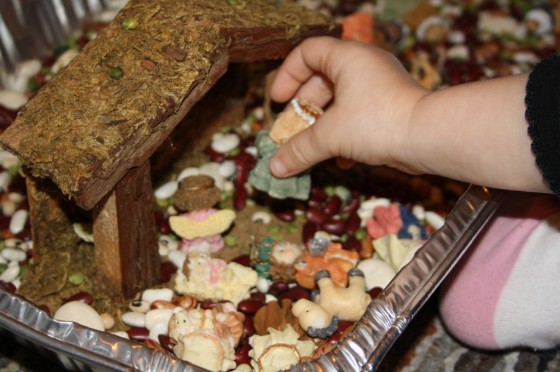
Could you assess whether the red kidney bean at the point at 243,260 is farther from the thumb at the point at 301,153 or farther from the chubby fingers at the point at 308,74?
the chubby fingers at the point at 308,74

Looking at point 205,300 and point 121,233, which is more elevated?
point 121,233

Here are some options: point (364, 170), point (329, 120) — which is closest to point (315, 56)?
point (329, 120)

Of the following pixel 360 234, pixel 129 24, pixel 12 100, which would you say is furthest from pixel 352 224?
pixel 12 100

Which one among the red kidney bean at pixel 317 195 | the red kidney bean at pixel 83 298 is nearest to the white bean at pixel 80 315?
the red kidney bean at pixel 83 298

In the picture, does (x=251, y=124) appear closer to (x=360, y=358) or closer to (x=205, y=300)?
(x=205, y=300)

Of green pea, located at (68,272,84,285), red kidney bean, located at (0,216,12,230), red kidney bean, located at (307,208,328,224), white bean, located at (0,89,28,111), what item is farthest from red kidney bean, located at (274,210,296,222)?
white bean, located at (0,89,28,111)

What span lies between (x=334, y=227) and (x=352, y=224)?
0.11 feet

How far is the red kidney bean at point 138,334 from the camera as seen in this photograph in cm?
100

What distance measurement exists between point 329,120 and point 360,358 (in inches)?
14.0

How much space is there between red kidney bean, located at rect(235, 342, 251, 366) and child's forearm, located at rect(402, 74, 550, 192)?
350 mm

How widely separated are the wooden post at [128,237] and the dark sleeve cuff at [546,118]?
48cm

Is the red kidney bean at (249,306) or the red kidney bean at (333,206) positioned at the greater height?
the red kidney bean at (249,306)

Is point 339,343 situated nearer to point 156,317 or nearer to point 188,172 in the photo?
point 156,317

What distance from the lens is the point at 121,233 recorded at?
3.14 feet
